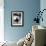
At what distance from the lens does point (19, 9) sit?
18.7 ft

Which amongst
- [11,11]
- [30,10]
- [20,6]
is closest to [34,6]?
[30,10]

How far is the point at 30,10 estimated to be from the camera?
18.7 ft

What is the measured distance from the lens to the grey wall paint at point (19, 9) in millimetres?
5656

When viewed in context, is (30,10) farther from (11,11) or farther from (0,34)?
(0,34)

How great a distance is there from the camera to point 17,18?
18.7ft

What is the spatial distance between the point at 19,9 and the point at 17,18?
38cm

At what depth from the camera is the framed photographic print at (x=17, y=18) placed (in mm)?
5688

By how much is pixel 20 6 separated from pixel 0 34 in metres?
1.42

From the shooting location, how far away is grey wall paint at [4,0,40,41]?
5.66 m

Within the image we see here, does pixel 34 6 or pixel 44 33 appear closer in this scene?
pixel 44 33

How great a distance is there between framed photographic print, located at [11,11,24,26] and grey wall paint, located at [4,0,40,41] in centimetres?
12

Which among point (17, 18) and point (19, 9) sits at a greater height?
point (19, 9)

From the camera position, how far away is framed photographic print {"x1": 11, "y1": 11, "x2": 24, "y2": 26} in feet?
18.7

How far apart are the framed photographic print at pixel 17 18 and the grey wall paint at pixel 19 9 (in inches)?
4.8
